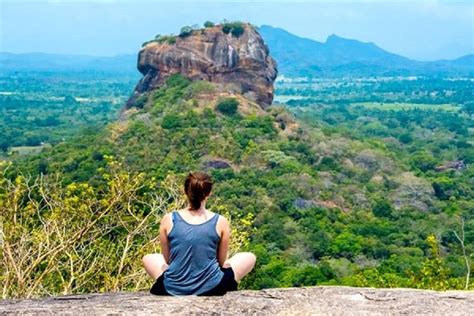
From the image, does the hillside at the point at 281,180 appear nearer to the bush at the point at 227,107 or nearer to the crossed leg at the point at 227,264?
the bush at the point at 227,107

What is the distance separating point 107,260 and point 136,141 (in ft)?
93.3

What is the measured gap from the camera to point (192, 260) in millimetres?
5188

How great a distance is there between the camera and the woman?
514cm

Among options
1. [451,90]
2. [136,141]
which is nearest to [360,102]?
[451,90]

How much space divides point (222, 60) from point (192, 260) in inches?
1571

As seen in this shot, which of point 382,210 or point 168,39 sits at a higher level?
point 168,39

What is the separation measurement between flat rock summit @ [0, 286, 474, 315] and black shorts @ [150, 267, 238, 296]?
0.06 meters

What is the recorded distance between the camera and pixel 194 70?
4528cm

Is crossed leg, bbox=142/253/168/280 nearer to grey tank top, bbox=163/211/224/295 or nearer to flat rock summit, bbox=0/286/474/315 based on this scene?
grey tank top, bbox=163/211/224/295

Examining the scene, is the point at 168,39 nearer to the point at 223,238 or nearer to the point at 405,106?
the point at 223,238

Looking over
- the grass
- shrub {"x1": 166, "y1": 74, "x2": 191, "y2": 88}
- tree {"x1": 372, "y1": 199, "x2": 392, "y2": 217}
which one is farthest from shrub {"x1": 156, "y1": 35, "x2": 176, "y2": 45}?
the grass

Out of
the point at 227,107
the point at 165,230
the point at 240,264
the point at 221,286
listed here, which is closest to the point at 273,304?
the point at 221,286

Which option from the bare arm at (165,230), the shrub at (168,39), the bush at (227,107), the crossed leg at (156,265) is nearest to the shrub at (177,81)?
the shrub at (168,39)

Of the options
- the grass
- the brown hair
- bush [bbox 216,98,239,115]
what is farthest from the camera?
the grass
